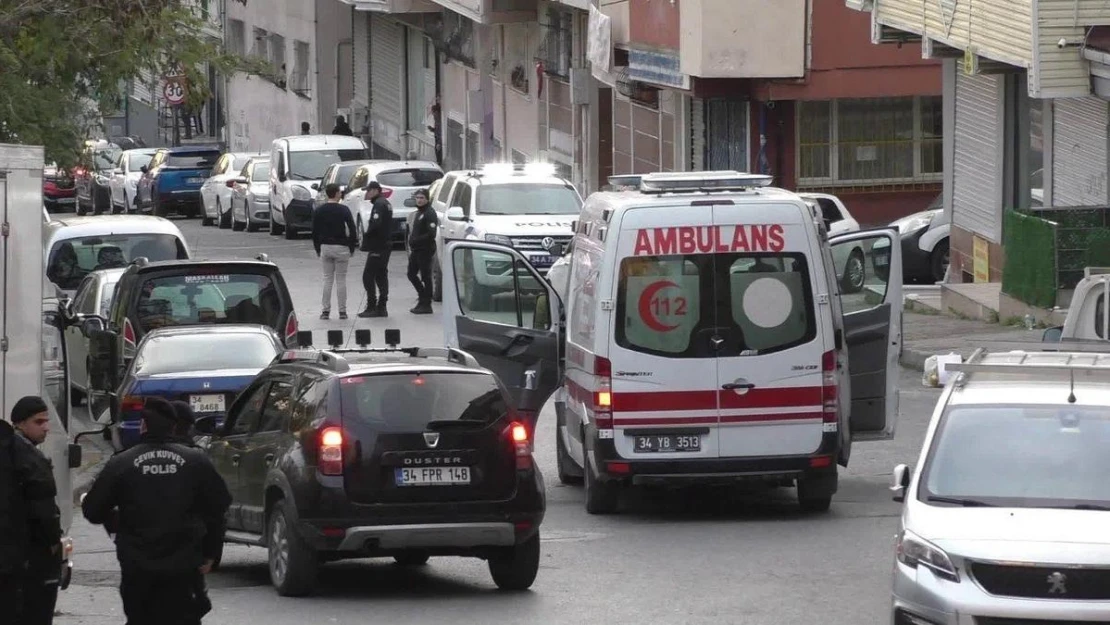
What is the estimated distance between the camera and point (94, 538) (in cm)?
1460

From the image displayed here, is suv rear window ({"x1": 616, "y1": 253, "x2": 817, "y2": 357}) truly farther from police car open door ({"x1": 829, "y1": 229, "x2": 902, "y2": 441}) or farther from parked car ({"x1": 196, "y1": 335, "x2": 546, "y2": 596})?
parked car ({"x1": 196, "y1": 335, "x2": 546, "y2": 596})

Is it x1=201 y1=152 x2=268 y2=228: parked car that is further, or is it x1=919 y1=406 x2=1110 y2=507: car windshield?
x1=201 y1=152 x2=268 y2=228: parked car

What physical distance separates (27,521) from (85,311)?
13.1 metres

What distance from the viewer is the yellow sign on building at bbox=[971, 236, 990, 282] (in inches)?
1107

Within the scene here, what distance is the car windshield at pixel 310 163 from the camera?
139ft

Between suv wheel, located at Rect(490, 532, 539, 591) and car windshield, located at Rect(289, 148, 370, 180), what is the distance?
3056 centimetres

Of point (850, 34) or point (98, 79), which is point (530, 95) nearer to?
point (850, 34)

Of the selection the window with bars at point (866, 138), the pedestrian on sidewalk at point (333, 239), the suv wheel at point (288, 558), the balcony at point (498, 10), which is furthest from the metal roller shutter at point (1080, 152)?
the balcony at point (498, 10)

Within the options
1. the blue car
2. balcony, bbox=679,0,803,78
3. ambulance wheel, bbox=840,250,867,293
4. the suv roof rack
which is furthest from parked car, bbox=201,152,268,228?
the suv roof rack

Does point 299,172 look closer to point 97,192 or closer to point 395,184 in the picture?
point 395,184

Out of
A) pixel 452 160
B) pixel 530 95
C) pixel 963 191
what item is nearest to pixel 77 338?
pixel 963 191

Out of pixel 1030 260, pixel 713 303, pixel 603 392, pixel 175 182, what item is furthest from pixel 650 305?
pixel 175 182

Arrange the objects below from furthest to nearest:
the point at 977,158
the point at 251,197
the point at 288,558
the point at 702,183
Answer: the point at 251,197
the point at 977,158
the point at 702,183
the point at 288,558

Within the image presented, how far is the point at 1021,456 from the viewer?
941 centimetres
